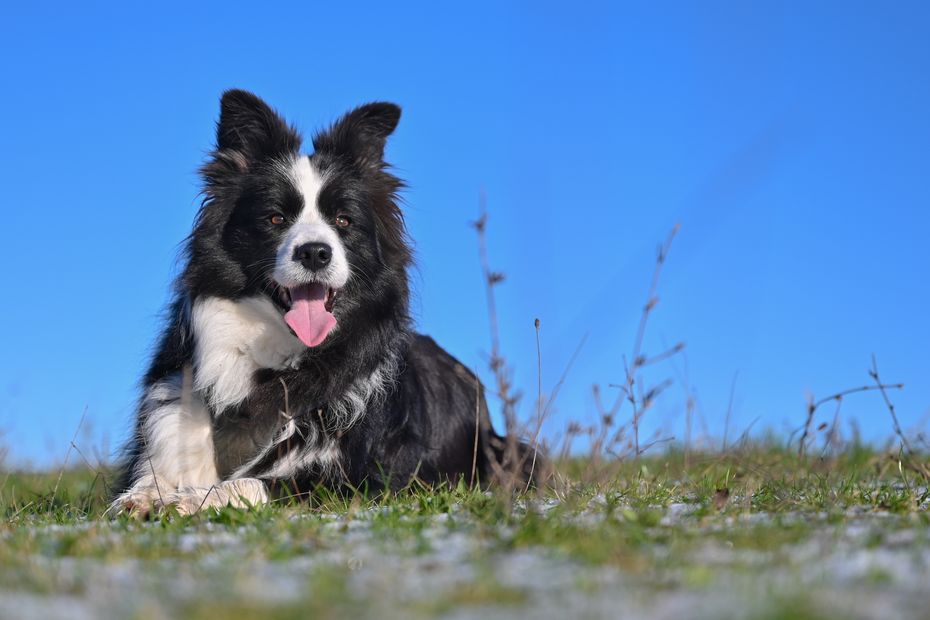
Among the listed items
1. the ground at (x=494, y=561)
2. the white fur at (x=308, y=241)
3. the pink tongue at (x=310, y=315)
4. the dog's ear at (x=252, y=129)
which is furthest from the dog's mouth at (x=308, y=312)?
the ground at (x=494, y=561)

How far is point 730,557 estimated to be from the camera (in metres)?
2.89

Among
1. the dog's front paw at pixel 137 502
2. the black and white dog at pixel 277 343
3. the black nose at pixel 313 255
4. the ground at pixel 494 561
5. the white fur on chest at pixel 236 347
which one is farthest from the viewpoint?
the white fur on chest at pixel 236 347

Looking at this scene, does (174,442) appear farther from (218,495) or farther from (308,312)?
(308,312)

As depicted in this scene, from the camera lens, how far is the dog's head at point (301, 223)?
5.43m

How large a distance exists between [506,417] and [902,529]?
5.62 feet

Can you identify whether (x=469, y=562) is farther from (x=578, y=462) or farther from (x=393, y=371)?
(x=578, y=462)

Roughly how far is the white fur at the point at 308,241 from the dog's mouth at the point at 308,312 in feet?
0.43

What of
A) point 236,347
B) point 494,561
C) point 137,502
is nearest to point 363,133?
point 236,347

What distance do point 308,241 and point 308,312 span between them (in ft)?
1.55

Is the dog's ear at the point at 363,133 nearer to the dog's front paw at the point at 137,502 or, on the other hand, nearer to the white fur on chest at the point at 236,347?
the white fur on chest at the point at 236,347

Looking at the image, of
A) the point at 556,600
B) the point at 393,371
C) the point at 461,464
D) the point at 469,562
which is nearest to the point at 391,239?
the point at 393,371


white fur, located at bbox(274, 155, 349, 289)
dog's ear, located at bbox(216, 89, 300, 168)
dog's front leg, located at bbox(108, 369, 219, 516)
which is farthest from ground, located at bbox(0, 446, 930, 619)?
dog's ear, located at bbox(216, 89, 300, 168)

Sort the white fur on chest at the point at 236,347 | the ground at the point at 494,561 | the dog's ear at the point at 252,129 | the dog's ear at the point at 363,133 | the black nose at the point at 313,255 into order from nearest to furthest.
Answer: the ground at the point at 494,561
the black nose at the point at 313,255
the white fur on chest at the point at 236,347
the dog's ear at the point at 252,129
the dog's ear at the point at 363,133

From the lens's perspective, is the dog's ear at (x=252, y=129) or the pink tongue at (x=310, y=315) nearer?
the pink tongue at (x=310, y=315)
